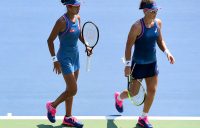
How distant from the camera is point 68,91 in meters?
7.00

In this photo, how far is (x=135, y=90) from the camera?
6844mm

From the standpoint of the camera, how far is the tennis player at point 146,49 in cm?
680

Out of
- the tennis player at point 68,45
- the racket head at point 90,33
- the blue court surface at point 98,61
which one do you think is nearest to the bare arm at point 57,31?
the tennis player at point 68,45

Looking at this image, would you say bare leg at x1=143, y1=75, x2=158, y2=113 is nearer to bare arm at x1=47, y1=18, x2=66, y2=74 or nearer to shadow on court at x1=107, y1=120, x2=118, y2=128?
shadow on court at x1=107, y1=120, x2=118, y2=128

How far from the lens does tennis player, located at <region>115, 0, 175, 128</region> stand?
22.3 ft

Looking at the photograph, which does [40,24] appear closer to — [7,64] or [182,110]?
[7,64]

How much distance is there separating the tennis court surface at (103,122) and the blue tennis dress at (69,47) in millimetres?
767

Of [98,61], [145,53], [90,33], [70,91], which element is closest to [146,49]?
[145,53]

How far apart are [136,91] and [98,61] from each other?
Answer: 2.57 metres

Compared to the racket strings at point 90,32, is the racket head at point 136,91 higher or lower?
lower

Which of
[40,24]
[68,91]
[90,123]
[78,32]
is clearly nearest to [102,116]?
[90,123]

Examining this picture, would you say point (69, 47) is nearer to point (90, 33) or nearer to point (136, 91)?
point (90, 33)

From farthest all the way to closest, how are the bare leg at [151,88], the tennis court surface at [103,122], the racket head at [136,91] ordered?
the tennis court surface at [103,122], the bare leg at [151,88], the racket head at [136,91]

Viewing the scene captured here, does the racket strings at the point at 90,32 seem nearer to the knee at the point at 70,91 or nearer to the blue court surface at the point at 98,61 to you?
the knee at the point at 70,91
